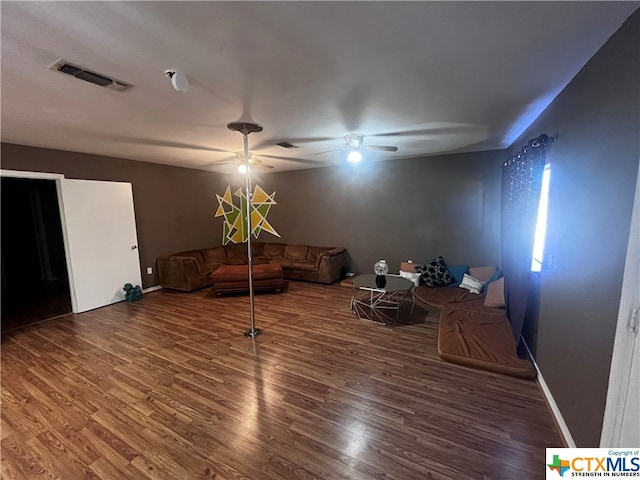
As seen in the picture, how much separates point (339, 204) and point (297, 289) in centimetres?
202

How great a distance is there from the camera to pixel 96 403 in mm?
2102

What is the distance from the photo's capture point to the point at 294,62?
164cm

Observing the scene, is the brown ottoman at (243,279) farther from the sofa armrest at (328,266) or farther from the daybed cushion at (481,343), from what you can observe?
the daybed cushion at (481,343)

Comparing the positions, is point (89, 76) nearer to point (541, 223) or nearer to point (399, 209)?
point (541, 223)

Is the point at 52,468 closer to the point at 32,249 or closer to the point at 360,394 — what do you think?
the point at 360,394

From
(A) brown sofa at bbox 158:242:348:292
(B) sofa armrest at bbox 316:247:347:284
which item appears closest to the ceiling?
(A) brown sofa at bbox 158:242:348:292

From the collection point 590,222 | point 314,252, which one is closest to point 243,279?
point 314,252

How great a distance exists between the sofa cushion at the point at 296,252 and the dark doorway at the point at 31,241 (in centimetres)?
404

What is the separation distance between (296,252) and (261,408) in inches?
161

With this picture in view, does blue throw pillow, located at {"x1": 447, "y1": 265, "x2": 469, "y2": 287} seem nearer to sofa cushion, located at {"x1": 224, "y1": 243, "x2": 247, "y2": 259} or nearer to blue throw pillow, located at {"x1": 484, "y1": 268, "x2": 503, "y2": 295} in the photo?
blue throw pillow, located at {"x1": 484, "y1": 268, "x2": 503, "y2": 295}

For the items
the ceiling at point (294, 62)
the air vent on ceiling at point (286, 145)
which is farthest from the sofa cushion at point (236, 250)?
the ceiling at point (294, 62)

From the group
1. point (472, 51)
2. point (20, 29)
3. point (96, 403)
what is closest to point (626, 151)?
point (472, 51)

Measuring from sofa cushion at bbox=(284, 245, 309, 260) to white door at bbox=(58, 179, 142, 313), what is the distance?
279 centimetres

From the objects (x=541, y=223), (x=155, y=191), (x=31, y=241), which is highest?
(x=155, y=191)
